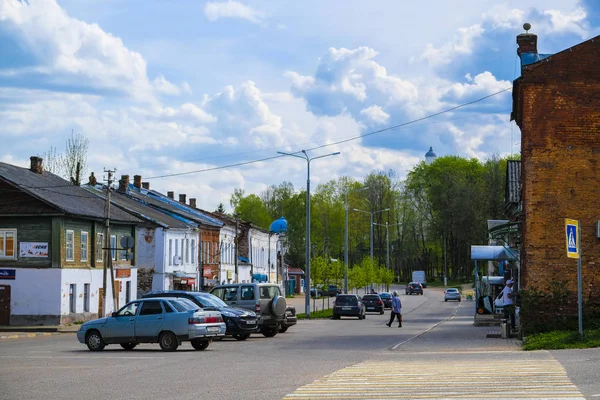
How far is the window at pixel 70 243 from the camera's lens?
1823 inches

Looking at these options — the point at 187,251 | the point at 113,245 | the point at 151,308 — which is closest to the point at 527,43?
the point at 151,308

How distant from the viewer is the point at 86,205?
50844 mm

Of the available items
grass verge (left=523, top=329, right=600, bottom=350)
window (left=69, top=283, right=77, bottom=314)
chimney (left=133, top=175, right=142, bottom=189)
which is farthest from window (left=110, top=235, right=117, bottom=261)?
grass verge (left=523, top=329, right=600, bottom=350)

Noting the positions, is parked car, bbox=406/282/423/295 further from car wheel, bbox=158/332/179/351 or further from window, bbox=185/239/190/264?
car wheel, bbox=158/332/179/351

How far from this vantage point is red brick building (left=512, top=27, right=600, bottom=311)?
2833 cm

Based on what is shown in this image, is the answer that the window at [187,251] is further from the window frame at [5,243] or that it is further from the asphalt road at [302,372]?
the asphalt road at [302,372]

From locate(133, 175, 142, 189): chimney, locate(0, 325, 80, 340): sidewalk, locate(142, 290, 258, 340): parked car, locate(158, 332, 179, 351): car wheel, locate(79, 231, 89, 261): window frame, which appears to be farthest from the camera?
locate(133, 175, 142, 189): chimney

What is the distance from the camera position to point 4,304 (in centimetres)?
4469

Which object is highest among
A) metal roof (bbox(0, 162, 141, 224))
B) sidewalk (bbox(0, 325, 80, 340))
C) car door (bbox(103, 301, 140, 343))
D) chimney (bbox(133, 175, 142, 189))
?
chimney (bbox(133, 175, 142, 189))

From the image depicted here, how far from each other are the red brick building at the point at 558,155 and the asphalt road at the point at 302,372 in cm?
319

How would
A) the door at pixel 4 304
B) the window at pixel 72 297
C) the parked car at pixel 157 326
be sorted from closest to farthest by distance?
the parked car at pixel 157 326 → the door at pixel 4 304 → the window at pixel 72 297

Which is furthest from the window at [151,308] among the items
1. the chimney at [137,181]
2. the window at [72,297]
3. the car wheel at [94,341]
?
the chimney at [137,181]

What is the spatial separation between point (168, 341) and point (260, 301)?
8.48 meters

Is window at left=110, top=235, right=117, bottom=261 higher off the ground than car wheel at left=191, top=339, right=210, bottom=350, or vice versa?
window at left=110, top=235, right=117, bottom=261
